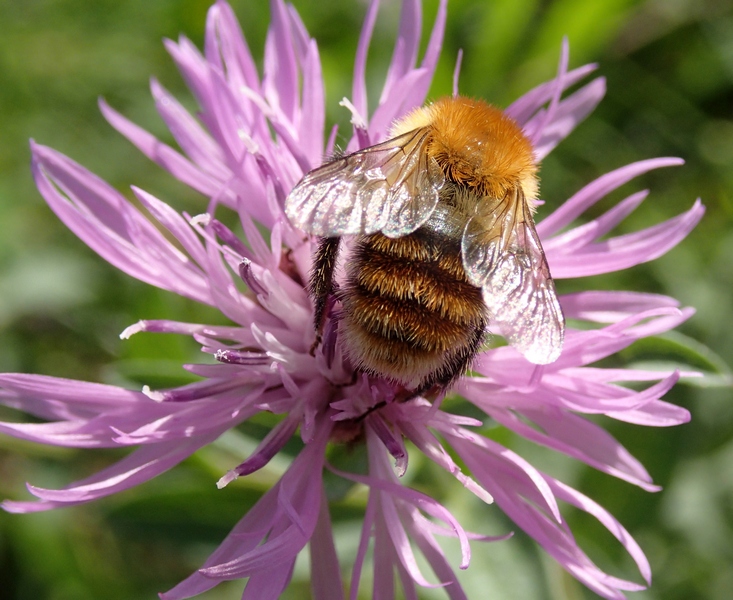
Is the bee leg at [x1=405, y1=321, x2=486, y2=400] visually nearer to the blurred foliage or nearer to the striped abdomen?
the striped abdomen

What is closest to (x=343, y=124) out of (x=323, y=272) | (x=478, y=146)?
(x=478, y=146)

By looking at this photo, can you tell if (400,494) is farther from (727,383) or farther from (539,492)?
(727,383)

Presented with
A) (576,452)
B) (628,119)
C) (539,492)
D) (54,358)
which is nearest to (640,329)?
(576,452)

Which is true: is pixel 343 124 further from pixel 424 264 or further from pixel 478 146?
pixel 424 264

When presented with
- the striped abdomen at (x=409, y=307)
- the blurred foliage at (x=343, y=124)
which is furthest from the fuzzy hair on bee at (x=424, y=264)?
the blurred foliage at (x=343, y=124)

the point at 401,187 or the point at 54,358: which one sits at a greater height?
the point at 401,187

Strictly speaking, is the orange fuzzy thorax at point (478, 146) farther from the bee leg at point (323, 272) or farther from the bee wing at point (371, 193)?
the bee leg at point (323, 272)
